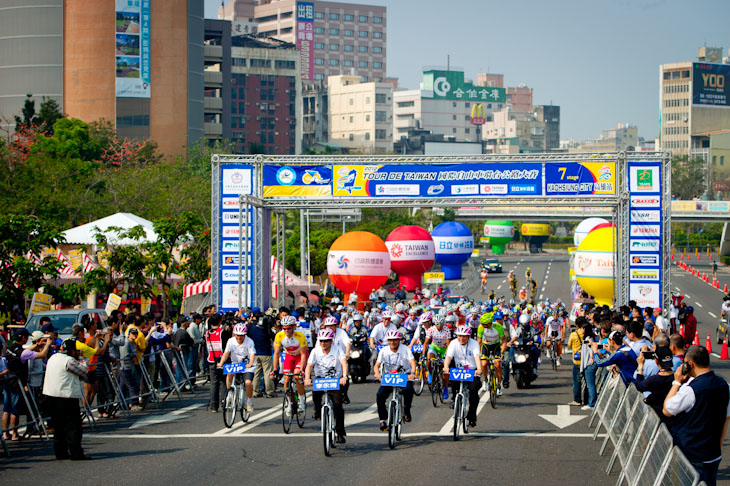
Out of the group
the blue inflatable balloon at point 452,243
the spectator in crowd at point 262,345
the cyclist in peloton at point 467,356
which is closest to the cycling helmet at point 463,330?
the cyclist in peloton at point 467,356

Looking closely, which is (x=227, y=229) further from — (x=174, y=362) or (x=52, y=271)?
(x=174, y=362)

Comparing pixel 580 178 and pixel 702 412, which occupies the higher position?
pixel 580 178

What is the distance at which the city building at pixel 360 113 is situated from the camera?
178 m

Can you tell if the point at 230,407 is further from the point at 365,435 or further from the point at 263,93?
the point at 263,93

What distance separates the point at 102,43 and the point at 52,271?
72.9m

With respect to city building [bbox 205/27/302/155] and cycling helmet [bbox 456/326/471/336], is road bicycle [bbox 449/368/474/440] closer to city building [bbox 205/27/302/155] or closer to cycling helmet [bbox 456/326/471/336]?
cycling helmet [bbox 456/326/471/336]

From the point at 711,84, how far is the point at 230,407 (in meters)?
151

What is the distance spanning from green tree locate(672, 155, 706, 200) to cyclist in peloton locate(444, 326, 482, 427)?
140 meters

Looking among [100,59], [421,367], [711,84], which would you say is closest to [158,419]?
[421,367]

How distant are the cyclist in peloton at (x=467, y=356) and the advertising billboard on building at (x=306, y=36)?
178 metres

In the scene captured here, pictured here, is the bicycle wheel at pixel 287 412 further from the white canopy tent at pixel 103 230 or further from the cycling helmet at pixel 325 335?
the white canopy tent at pixel 103 230

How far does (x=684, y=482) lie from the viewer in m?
8.30

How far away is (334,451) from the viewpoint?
560 inches

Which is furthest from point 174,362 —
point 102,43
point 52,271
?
point 102,43
